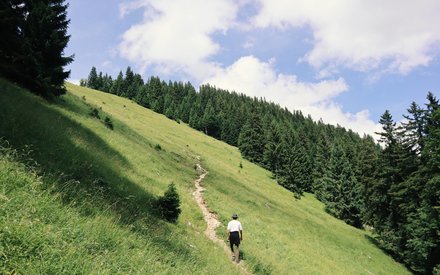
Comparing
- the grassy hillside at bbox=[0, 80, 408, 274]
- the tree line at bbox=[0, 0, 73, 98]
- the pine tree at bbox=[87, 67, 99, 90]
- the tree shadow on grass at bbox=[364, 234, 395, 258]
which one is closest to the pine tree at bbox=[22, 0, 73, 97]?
the tree line at bbox=[0, 0, 73, 98]

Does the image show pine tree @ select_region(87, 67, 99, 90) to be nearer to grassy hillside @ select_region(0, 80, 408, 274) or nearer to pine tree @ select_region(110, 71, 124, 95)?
pine tree @ select_region(110, 71, 124, 95)

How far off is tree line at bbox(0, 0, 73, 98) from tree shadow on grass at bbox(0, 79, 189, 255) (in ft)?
31.2

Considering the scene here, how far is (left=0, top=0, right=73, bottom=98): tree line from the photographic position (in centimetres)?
2428

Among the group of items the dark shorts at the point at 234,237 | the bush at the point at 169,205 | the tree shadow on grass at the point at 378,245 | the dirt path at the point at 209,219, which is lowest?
the tree shadow on grass at the point at 378,245

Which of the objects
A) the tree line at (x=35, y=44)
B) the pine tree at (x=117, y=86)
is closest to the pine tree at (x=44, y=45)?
the tree line at (x=35, y=44)

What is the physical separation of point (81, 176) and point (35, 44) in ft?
58.3

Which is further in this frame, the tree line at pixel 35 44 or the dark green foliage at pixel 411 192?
the dark green foliage at pixel 411 192

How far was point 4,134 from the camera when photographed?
12.1 metres

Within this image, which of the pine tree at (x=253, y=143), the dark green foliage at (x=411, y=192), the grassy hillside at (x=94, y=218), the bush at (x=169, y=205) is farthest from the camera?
the pine tree at (x=253, y=143)

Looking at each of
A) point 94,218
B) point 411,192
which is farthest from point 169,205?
point 411,192

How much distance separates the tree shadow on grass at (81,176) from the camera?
10.4 m

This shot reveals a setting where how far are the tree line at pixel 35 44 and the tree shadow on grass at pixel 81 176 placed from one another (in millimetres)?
9517

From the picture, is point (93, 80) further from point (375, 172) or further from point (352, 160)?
point (375, 172)

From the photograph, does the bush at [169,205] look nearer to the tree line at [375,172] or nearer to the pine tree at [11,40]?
the pine tree at [11,40]
